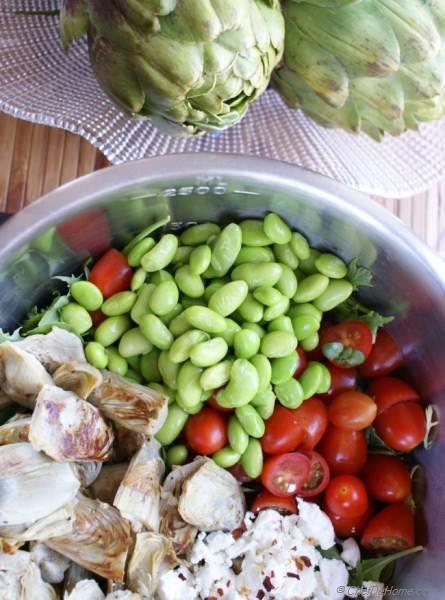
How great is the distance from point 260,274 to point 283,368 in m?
0.11

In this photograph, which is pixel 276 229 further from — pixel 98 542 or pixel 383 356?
pixel 98 542

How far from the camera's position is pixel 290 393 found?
826mm

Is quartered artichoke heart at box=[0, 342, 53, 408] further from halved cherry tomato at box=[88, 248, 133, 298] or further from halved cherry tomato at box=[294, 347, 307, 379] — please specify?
halved cherry tomato at box=[294, 347, 307, 379]

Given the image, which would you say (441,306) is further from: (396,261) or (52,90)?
(52,90)

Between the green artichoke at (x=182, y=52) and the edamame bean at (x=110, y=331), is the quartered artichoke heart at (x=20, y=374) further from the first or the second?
the green artichoke at (x=182, y=52)

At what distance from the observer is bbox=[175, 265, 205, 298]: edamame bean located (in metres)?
0.83

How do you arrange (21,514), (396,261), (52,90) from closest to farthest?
(21,514) → (396,261) → (52,90)

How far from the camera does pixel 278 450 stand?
83 cm

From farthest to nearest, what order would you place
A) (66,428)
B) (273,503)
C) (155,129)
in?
(155,129) → (273,503) → (66,428)

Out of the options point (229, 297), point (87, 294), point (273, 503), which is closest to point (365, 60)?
point (229, 297)

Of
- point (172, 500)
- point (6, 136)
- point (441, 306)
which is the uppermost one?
point (441, 306)

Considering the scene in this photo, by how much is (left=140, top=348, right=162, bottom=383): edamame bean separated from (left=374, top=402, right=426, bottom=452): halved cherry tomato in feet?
0.89

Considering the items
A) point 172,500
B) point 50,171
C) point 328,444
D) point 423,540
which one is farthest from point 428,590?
point 50,171

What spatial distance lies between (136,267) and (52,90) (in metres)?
0.33
